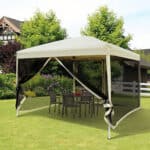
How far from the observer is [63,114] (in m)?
10.9

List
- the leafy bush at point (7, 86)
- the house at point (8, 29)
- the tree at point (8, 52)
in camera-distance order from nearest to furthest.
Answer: the leafy bush at point (7, 86) → the tree at point (8, 52) → the house at point (8, 29)

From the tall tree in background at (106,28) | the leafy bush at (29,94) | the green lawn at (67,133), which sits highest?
the tall tree in background at (106,28)

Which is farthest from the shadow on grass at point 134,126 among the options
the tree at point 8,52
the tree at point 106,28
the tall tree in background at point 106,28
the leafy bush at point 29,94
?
the tree at point 8,52

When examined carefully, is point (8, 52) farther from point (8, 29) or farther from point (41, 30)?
point (8, 29)

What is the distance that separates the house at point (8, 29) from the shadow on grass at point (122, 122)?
73.3 ft

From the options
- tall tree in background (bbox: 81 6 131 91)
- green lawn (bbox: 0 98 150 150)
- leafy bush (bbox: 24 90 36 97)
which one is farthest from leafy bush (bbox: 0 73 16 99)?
tall tree in background (bbox: 81 6 131 91)

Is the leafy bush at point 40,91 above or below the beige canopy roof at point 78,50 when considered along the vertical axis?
below

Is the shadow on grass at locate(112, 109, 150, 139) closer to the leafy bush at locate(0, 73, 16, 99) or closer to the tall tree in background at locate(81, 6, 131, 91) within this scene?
the leafy bush at locate(0, 73, 16, 99)

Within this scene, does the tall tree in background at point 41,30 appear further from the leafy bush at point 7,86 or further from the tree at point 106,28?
the leafy bush at point 7,86

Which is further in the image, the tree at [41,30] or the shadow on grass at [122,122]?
the tree at [41,30]

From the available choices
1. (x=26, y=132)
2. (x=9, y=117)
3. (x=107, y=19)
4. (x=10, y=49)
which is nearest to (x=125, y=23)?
(x=107, y=19)

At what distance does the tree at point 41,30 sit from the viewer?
23578 millimetres

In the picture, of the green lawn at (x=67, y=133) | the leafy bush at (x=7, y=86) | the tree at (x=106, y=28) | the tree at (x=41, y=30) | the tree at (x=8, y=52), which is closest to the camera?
the green lawn at (x=67, y=133)

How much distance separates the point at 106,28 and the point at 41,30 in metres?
5.53
